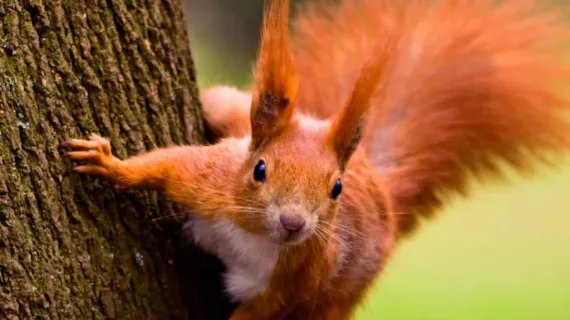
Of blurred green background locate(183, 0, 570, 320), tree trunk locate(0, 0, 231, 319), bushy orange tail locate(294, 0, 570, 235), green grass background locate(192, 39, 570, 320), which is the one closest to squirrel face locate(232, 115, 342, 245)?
tree trunk locate(0, 0, 231, 319)

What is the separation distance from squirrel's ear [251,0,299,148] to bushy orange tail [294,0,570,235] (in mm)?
641

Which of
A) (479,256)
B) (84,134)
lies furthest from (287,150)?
(479,256)

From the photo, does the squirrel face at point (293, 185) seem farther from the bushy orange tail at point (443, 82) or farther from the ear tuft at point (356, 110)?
the bushy orange tail at point (443, 82)

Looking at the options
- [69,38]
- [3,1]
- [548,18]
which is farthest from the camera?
[548,18]

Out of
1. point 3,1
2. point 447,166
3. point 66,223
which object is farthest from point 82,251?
point 447,166

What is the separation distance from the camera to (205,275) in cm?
229

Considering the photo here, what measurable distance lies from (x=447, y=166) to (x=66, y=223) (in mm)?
1342

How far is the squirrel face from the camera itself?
1.89m

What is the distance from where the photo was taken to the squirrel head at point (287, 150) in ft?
6.23

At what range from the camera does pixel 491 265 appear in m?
5.49

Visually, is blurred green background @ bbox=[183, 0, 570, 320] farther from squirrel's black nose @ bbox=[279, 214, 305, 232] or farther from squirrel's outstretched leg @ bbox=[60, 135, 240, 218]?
squirrel's black nose @ bbox=[279, 214, 305, 232]

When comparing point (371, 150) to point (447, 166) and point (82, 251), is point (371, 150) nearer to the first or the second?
point (447, 166)

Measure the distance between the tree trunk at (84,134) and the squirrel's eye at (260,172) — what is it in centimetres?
31

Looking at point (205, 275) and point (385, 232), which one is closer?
point (205, 275)
